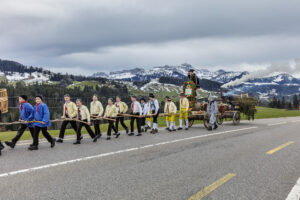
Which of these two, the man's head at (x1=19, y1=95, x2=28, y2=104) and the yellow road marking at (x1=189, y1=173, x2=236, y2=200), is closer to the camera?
the yellow road marking at (x1=189, y1=173, x2=236, y2=200)

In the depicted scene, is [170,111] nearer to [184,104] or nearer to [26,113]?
[184,104]

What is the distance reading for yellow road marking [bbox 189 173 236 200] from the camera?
4.37 meters

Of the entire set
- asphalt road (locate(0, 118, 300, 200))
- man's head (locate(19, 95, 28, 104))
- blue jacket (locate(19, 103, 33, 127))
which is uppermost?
man's head (locate(19, 95, 28, 104))

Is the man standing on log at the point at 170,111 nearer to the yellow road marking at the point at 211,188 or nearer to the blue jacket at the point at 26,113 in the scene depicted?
the blue jacket at the point at 26,113

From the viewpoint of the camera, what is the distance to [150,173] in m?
5.71

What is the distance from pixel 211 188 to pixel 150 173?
1.45 m

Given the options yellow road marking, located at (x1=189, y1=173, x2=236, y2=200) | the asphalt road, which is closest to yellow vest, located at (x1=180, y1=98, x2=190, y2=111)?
the asphalt road

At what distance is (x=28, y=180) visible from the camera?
5207 mm

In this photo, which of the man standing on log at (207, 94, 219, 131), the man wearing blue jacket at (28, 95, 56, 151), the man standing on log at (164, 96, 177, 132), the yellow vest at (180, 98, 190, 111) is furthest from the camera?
the yellow vest at (180, 98, 190, 111)

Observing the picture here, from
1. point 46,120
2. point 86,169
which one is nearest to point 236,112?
point 46,120

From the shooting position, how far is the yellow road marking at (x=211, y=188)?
4367mm

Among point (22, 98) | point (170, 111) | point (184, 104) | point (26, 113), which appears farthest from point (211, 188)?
point (184, 104)

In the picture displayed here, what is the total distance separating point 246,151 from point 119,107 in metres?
7.34

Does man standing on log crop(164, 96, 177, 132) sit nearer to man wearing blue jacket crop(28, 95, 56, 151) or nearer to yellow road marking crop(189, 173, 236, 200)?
man wearing blue jacket crop(28, 95, 56, 151)
